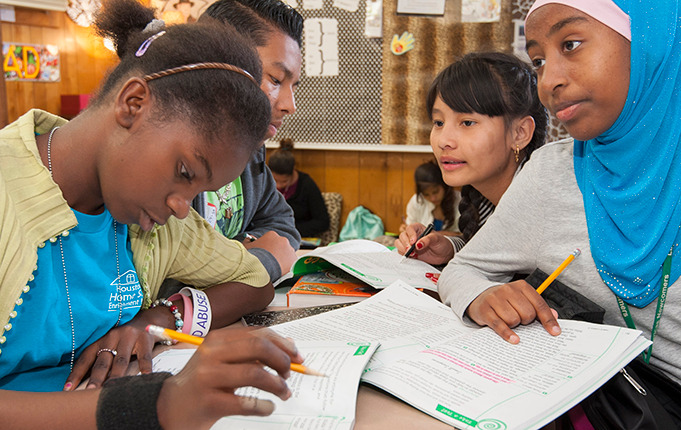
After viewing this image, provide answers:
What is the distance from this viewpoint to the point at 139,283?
0.96 meters

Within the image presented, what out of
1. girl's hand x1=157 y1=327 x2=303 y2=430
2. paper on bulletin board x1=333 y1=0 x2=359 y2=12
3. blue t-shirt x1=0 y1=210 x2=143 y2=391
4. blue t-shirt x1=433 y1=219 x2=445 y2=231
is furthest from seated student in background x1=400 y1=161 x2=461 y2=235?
girl's hand x1=157 y1=327 x2=303 y2=430

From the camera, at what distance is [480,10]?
356 centimetres

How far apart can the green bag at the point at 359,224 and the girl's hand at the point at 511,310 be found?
3.04m

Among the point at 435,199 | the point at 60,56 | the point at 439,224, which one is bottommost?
the point at 439,224

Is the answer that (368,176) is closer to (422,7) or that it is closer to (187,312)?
(422,7)

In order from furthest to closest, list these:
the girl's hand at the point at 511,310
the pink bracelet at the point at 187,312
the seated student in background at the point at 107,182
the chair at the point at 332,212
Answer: the chair at the point at 332,212 < the pink bracelet at the point at 187,312 < the girl's hand at the point at 511,310 < the seated student in background at the point at 107,182

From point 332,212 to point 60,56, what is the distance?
226cm

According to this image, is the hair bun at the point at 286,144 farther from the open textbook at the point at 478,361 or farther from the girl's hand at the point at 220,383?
the girl's hand at the point at 220,383

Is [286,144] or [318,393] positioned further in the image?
[286,144]

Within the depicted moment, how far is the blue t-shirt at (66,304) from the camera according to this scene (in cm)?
76

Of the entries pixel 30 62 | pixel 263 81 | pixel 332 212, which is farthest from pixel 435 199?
pixel 30 62

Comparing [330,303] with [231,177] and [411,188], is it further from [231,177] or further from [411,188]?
[411,188]

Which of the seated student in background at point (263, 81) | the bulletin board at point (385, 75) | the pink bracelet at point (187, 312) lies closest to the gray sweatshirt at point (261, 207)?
the seated student in background at point (263, 81)

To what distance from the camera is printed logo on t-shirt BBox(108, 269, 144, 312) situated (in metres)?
0.89
